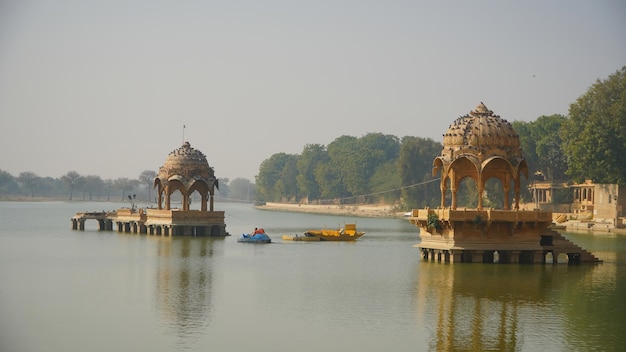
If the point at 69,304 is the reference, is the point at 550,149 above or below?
above

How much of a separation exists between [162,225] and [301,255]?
905 inches

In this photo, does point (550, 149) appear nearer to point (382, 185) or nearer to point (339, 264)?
point (382, 185)

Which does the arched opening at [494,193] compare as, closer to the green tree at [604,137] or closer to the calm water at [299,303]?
the green tree at [604,137]

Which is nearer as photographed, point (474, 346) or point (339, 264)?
point (474, 346)

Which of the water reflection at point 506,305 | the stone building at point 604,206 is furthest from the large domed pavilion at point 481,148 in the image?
the stone building at point 604,206

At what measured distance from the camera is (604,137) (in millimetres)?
109312

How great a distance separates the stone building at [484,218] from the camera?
60188 mm

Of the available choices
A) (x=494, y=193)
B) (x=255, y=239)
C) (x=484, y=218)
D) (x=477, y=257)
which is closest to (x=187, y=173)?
(x=255, y=239)

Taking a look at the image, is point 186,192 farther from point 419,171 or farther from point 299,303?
point 419,171

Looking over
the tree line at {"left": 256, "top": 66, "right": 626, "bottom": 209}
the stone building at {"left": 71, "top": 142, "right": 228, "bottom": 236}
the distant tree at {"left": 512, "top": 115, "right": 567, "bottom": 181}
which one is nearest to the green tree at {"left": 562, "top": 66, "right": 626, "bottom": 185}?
the tree line at {"left": 256, "top": 66, "right": 626, "bottom": 209}

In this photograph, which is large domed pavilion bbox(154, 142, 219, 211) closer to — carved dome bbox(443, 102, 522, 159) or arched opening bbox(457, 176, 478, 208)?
carved dome bbox(443, 102, 522, 159)

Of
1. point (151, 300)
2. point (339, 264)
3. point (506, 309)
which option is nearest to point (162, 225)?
point (339, 264)

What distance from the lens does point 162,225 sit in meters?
92.5

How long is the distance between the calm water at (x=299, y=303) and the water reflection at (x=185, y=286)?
0.07 metres
